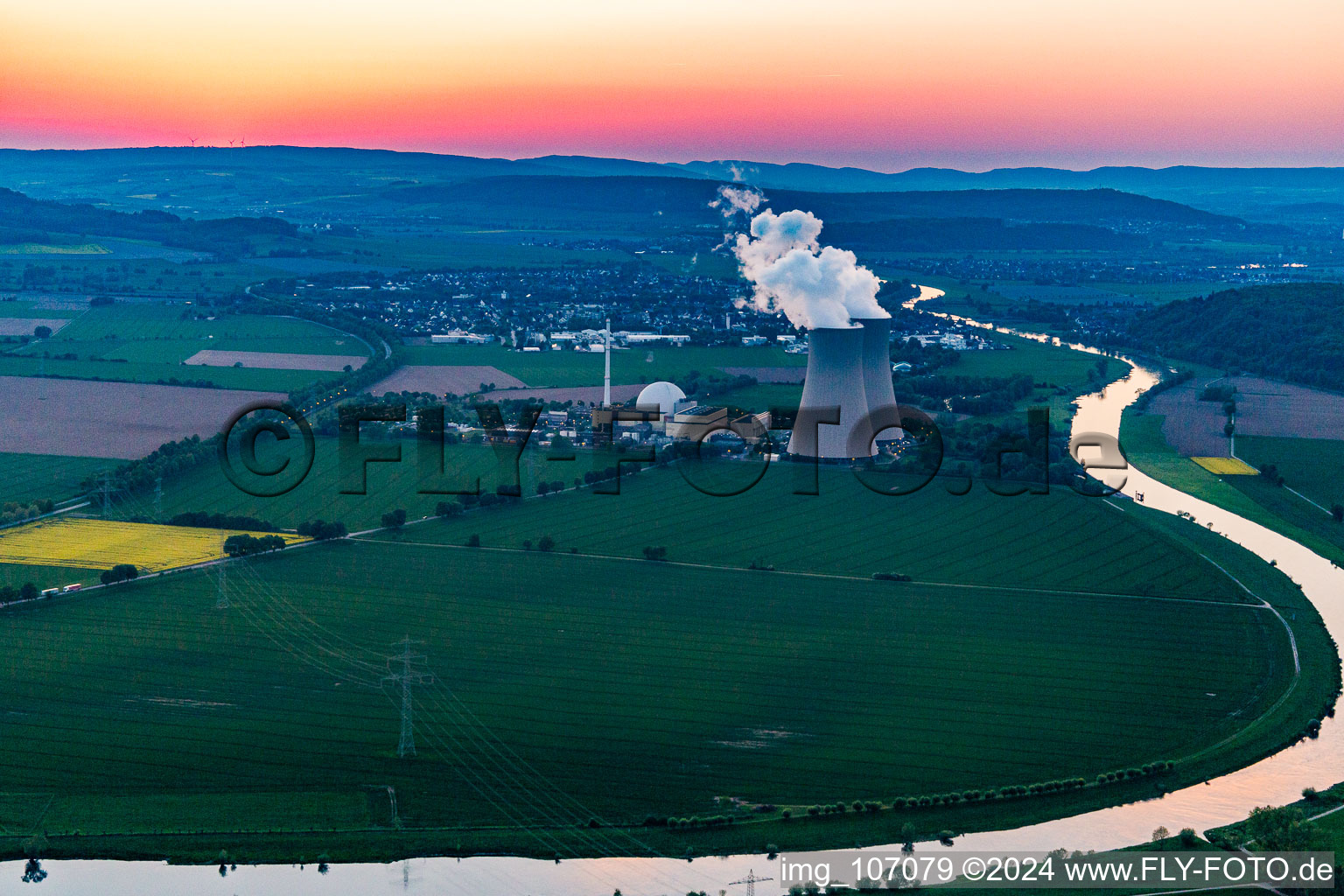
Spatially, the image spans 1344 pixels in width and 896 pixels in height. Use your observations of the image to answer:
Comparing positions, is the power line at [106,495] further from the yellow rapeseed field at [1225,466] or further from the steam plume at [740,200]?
the steam plume at [740,200]

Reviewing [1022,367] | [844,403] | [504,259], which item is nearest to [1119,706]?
[844,403]

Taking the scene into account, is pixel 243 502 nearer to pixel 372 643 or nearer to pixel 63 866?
pixel 372 643

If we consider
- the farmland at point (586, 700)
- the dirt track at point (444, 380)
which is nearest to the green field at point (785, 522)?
the farmland at point (586, 700)

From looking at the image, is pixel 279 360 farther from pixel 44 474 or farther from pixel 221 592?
pixel 221 592

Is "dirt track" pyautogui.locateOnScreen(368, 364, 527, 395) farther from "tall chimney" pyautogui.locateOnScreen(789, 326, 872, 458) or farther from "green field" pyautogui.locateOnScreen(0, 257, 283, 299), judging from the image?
"green field" pyautogui.locateOnScreen(0, 257, 283, 299)

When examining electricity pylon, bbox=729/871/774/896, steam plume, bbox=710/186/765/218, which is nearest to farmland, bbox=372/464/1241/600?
electricity pylon, bbox=729/871/774/896
